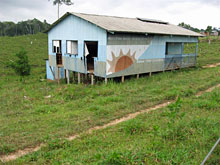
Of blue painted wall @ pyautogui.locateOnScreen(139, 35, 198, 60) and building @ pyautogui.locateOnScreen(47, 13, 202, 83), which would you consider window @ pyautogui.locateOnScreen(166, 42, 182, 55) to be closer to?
building @ pyautogui.locateOnScreen(47, 13, 202, 83)

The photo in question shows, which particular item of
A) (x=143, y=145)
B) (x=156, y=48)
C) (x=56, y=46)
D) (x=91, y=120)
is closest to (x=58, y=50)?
(x=56, y=46)

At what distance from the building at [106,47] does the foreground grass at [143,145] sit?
7.26m

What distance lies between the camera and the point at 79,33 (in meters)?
15.7

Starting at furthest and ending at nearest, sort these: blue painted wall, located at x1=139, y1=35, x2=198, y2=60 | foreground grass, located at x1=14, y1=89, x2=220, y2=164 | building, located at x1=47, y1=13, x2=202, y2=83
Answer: blue painted wall, located at x1=139, y1=35, x2=198, y2=60, building, located at x1=47, y1=13, x2=202, y2=83, foreground grass, located at x1=14, y1=89, x2=220, y2=164

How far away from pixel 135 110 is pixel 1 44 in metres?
34.3

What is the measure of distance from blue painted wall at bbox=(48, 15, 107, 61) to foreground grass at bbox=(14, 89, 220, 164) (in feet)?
24.5

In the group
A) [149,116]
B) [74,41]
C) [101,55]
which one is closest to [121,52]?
[101,55]

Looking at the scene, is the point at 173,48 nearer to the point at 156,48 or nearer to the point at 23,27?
the point at 156,48

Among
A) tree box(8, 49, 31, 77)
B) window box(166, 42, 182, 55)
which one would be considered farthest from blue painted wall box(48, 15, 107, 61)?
window box(166, 42, 182, 55)

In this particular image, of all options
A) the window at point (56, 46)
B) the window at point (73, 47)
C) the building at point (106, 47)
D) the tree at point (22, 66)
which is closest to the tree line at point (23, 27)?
the tree at point (22, 66)

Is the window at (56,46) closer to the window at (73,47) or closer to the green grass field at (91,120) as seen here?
the window at (73,47)

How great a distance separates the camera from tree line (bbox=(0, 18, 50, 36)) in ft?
295

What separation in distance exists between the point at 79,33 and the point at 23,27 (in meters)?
85.6

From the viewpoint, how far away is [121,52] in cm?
1483
